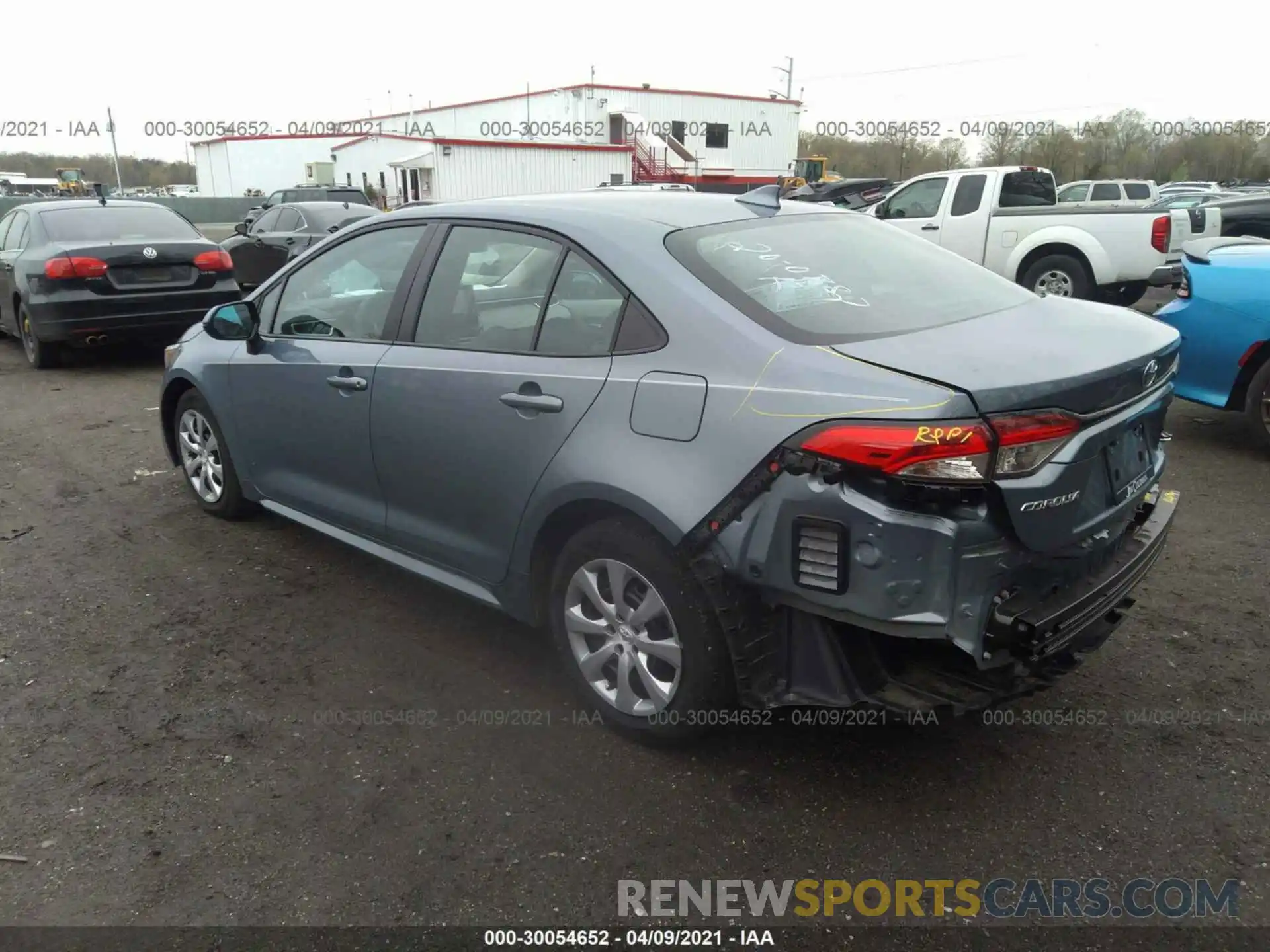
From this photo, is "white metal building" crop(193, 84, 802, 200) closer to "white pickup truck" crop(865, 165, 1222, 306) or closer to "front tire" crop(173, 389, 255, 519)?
"white pickup truck" crop(865, 165, 1222, 306)

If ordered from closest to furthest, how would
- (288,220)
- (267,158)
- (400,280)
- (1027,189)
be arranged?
(400,280)
(1027,189)
(288,220)
(267,158)

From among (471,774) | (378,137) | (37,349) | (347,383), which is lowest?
(471,774)

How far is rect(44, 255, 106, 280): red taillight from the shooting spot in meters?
8.49

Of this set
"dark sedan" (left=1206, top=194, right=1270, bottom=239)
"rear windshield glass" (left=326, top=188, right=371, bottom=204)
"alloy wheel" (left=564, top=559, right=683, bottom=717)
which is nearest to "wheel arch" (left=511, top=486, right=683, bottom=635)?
"alloy wheel" (left=564, top=559, right=683, bottom=717)

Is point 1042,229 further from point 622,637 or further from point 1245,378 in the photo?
point 622,637

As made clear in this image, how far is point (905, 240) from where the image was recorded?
12.0ft

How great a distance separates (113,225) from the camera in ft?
30.2

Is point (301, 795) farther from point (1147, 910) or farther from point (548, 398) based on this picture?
point (1147, 910)

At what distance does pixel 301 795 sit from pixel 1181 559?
392 centimetres

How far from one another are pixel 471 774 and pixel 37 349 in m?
8.44

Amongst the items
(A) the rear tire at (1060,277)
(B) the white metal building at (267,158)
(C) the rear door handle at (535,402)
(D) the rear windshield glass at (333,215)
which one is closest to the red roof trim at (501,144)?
(B) the white metal building at (267,158)

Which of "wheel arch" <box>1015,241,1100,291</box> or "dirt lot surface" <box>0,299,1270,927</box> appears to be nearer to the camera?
"dirt lot surface" <box>0,299,1270,927</box>

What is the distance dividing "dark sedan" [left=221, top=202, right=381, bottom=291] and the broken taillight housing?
11.8m

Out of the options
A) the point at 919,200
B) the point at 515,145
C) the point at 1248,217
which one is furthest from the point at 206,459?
the point at 515,145
